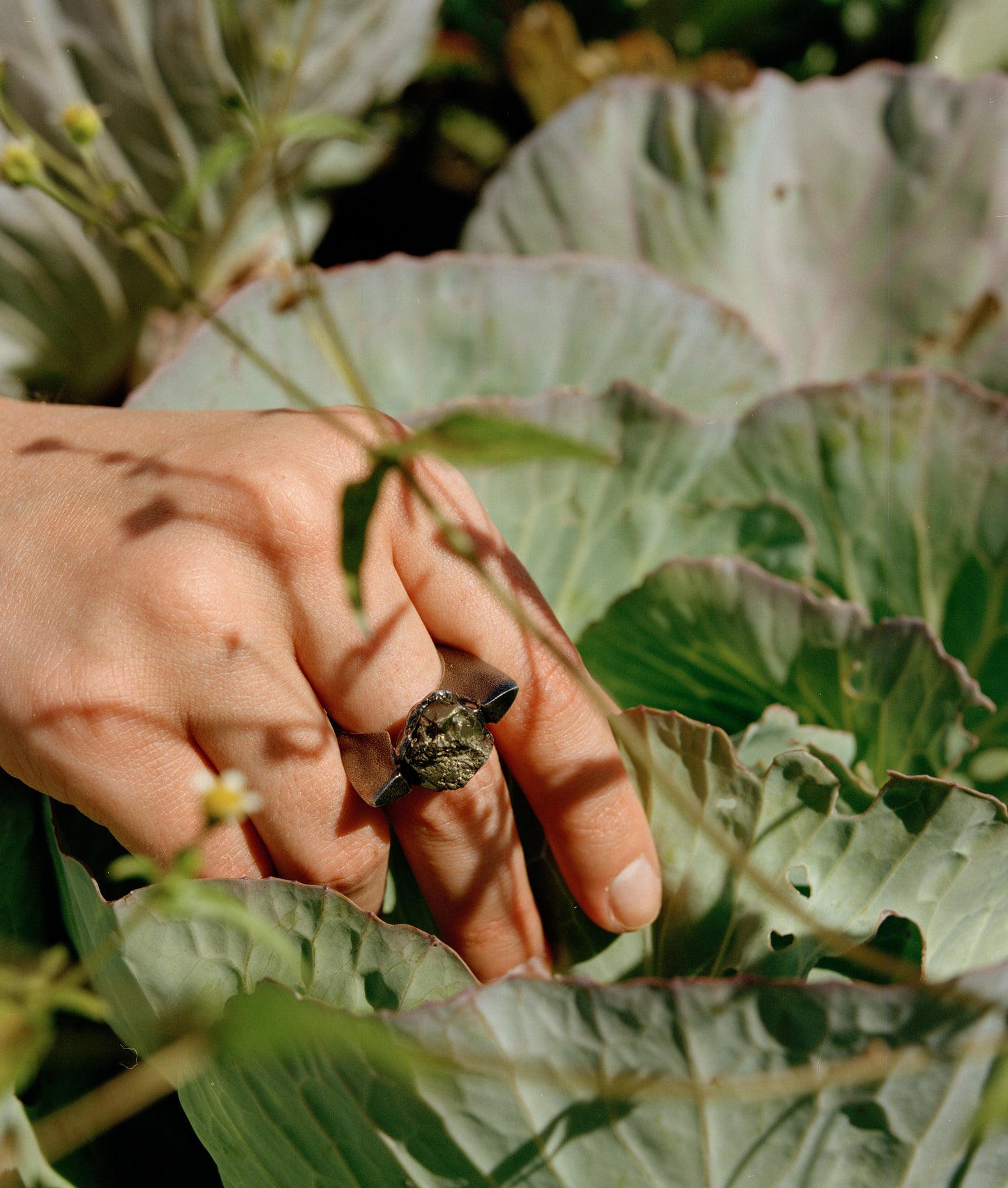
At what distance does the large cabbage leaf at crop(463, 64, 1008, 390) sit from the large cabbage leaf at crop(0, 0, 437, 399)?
1.02 ft

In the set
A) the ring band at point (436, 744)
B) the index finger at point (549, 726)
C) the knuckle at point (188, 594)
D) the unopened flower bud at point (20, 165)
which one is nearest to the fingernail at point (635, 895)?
the index finger at point (549, 726)

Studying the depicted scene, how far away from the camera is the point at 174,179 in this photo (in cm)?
133

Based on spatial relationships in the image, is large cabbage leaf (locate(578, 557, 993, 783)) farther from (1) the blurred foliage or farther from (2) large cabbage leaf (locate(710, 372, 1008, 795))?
(1) the blurred foliage

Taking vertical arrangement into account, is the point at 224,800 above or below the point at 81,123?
below

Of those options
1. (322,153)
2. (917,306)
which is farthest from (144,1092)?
(322,153)

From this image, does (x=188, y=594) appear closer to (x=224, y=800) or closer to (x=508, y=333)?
(x=224, y=800)

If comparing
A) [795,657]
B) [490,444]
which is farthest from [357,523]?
[795,657]

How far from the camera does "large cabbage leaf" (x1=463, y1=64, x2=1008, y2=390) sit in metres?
1.04

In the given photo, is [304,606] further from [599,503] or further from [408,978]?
[599,503]

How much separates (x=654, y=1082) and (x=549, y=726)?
21cm

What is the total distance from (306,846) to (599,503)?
1.25 ft

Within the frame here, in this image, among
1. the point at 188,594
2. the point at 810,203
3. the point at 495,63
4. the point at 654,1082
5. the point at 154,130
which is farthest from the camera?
the point at 495,63

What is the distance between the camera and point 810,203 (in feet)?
3.65

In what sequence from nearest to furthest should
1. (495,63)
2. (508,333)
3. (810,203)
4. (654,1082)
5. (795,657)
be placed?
(654,1082) < (795,657) < (508,333) < (810,203) < (495,63)
